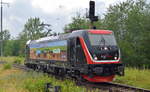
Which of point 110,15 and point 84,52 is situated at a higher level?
point 110,15

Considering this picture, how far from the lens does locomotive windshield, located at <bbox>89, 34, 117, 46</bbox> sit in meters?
16.5

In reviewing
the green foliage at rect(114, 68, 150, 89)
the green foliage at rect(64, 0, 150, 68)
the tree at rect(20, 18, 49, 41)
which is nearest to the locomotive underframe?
the green foliage at rect(114, 68, 150, 89)

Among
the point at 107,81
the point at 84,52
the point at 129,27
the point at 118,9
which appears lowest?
Result: the point at 107,81

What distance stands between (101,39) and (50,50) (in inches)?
245

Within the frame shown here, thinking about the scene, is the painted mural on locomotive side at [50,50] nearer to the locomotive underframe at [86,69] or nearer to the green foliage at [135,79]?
the locomotive underframe at [86,69]

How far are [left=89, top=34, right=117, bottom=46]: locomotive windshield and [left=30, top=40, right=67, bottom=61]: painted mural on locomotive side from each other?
268 centimetres

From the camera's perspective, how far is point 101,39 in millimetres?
16781

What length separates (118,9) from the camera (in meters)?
37.7

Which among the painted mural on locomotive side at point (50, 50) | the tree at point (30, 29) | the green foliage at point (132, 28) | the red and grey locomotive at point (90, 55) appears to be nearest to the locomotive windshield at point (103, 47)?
the red and grey locomotive at point (90, 55)

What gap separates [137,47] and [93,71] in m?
18.1

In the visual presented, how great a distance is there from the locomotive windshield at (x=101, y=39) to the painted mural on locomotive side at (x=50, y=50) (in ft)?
8.78

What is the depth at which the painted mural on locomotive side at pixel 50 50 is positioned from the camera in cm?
1912

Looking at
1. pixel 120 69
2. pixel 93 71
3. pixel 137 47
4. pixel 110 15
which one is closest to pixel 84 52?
pixel 93 71

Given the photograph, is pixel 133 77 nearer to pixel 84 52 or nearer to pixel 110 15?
pixel 84 52
